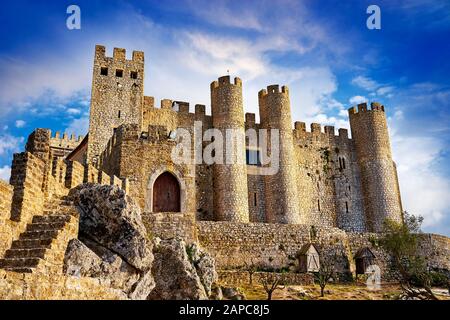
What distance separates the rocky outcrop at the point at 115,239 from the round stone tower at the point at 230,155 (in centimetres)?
1481

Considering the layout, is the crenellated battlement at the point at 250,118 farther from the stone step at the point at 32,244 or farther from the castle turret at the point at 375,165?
the stone step at the point at 32,244

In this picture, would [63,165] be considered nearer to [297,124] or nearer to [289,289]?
[289,289]

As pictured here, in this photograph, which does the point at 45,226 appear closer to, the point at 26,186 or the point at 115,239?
the point at 26,186

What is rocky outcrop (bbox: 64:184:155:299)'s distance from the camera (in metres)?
14.2

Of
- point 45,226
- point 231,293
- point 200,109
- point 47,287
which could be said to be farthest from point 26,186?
point 200,109

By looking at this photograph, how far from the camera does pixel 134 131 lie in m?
25.0

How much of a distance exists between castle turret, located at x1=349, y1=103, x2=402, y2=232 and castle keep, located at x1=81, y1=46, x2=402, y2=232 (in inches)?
3.3

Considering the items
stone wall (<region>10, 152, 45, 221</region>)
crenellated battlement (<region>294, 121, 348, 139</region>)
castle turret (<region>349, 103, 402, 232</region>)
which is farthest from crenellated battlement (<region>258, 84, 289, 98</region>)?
stone wall (<region>10, 152, 45, 221</region>)

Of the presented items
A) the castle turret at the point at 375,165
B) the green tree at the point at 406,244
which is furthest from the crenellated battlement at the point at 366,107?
the green tree at the point at 406,244

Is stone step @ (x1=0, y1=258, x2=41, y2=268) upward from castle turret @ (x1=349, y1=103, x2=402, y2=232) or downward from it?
downward

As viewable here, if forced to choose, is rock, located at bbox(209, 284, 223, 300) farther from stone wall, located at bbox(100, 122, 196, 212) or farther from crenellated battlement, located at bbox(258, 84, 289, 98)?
crenellated battlement, located at bbox(258, 84, 289, 98)

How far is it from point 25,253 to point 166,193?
14906 millimetres

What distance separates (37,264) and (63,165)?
6.26 m

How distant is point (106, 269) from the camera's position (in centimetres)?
1384
